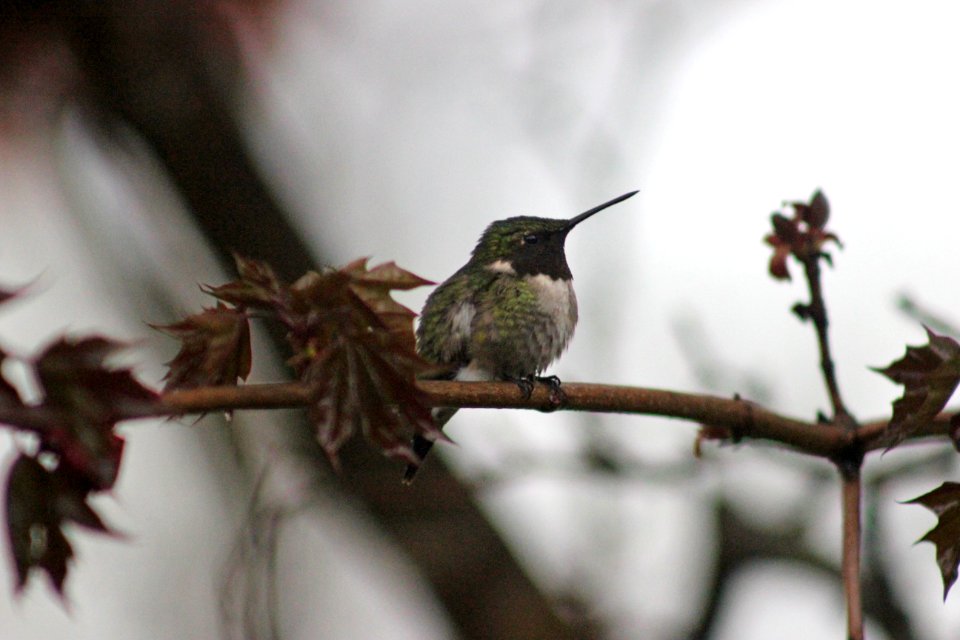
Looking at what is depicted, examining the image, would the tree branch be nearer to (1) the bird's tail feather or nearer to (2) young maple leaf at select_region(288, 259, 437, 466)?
(2) young maple leaf at select_region(288, 259, 437, 466)

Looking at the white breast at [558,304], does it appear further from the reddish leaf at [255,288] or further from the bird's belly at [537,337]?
the reddish leaf at [255,288]

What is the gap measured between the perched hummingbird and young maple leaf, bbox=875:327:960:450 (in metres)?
2.39

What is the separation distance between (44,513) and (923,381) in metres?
1.76

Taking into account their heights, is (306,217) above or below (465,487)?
above

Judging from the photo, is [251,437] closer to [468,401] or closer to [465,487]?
[465,487]

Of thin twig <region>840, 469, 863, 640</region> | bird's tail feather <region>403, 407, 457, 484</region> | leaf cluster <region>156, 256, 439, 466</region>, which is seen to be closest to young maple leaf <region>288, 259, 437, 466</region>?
leaf cluster <region>156, 256, 439, 466</region>

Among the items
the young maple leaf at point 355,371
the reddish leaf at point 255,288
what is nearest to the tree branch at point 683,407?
the young maple leaf at point 355,371

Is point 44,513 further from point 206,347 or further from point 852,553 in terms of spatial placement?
point 852,553

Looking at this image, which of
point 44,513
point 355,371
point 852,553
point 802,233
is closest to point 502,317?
point 802,233

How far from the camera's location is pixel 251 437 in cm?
717

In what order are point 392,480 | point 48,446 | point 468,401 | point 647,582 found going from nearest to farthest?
1. point 48,446
2. point 468,401
3. point 392,480
4. point 647,582

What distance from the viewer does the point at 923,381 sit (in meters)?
2.29

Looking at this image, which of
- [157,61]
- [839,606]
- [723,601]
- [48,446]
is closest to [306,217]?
[157,61]

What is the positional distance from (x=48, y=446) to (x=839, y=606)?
5283 millimetres
